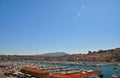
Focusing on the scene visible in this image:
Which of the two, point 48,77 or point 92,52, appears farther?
point 92,52

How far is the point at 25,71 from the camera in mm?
60969

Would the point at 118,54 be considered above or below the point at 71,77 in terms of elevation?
above

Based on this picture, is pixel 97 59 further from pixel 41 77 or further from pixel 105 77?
pixel 41 77

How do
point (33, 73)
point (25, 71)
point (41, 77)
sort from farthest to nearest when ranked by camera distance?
1. point (25, 71)
2. point (33, 73)
3. point (41, 77)

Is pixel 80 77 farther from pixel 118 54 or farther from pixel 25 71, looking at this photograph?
pixel 118 54

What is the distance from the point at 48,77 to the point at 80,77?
7548 millimetres

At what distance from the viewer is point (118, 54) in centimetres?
14150

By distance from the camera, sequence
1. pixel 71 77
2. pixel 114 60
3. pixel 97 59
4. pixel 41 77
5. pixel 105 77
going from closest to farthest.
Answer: pixel 71 77
pixel 41 77
pixel 105 77
pixel 114 60
pixel 97 59

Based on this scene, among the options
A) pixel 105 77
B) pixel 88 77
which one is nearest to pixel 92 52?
pixel 105 77

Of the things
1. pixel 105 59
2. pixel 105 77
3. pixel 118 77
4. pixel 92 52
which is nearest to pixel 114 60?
pixel 105 59

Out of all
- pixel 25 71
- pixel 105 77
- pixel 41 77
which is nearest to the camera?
pixel 41 77

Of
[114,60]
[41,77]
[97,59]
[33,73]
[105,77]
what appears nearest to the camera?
[41,77]

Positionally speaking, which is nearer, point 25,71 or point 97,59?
point 25,71

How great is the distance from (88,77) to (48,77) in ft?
38.3
